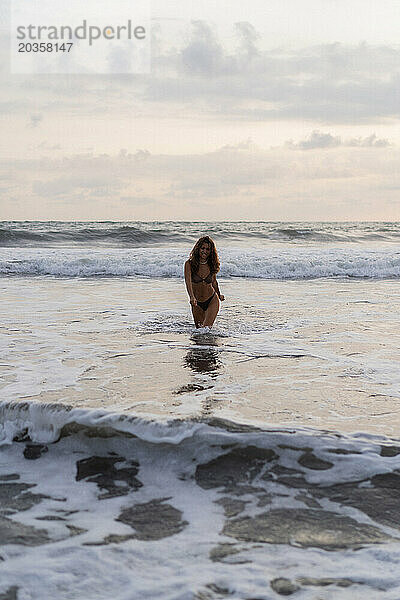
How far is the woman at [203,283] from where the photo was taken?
826 centimetres

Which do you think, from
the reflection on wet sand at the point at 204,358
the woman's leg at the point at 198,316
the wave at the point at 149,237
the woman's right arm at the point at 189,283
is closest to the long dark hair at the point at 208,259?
the woman's right arm at the point at 189,283

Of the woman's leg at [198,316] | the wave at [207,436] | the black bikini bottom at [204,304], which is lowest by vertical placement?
the wave at [207,436]

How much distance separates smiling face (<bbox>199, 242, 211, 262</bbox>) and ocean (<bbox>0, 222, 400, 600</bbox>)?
1.01 meters

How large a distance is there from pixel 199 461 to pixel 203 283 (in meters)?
4.65

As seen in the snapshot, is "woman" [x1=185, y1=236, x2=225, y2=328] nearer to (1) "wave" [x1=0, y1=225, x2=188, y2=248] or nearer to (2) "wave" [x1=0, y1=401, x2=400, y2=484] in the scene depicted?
(2) "wave" [x1=0, y1=401, x2=400, y2=484]

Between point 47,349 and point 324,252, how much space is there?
53.7ft

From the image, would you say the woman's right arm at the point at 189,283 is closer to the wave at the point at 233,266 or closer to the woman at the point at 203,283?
the woman at the point at 203,283

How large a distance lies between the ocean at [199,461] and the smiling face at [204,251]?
101 centimetres

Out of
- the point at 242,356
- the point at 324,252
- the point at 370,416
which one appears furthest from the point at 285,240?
the point at 370,416

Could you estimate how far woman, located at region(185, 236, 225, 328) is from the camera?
27.1 feet

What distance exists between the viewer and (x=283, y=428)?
424cm

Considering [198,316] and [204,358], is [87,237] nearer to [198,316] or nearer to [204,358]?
[198,316]

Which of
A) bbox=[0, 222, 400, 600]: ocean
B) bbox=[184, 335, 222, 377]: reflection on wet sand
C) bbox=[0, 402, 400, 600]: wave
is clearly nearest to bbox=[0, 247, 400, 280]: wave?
bbox=[0, 222, 400, 600]: ocean

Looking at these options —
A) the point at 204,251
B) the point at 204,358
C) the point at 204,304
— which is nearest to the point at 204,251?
the point at 204,251
